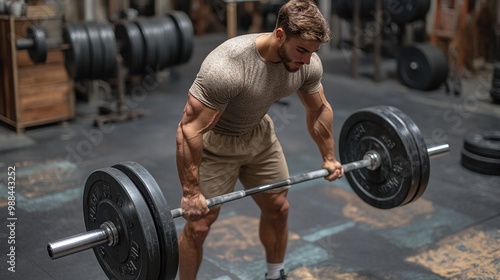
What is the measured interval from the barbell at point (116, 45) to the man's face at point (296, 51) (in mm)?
3110

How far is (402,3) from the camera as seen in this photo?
6.95 metres

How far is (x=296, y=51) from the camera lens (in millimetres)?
2209

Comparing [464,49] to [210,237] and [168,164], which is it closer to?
[168,164]

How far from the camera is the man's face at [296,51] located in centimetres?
218

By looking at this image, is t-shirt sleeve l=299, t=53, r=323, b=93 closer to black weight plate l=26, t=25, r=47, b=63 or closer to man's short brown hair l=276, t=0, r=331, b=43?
man's short brown hair l=276, t=0, r=331, b=43

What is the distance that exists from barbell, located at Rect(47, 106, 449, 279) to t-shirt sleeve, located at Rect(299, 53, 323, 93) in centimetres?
35

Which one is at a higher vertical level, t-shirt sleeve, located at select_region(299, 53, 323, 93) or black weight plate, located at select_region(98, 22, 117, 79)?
t-shirt sleeve, located at select_region(299, 53, 323, 93)

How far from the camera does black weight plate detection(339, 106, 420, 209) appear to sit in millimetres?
2680

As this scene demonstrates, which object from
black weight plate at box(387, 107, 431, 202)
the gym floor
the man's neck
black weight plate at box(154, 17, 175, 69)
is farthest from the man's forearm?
black weight plate at box(154, 17, 175, 69)

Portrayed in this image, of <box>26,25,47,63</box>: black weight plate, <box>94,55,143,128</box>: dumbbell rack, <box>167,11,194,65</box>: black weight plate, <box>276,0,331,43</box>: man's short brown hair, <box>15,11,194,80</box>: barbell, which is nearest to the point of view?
<box>276,0,331,43</box>: man's short brown hair

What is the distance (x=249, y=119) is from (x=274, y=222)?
0.54 m

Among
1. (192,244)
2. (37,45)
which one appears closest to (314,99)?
(192,244)

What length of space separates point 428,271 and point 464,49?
4860mm

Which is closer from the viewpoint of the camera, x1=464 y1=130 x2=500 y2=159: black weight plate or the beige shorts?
the beige shorts
